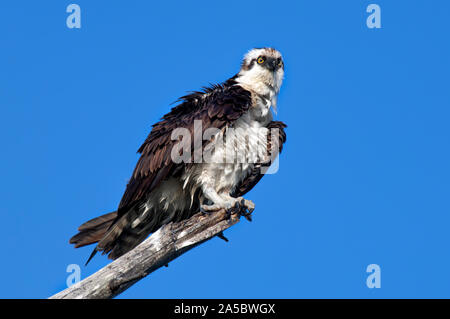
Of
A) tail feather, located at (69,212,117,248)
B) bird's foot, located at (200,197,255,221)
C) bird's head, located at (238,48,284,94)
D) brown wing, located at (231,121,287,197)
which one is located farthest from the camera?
→ bird's head, located at (238,48,284,94)

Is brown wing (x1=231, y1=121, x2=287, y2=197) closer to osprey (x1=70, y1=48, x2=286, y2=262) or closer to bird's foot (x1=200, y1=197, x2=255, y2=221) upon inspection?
osprey (x1=70, y1=48, x2=286, y2=262)

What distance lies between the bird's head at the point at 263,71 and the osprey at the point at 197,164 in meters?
0.02

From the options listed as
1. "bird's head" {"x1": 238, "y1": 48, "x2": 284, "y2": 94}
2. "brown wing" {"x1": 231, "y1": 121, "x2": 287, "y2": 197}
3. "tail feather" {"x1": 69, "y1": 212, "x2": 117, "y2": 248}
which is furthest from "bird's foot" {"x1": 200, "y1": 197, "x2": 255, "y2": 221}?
"bird's head" {"x1": 238, "y1": 48, "x2": 284, "y2": 94}

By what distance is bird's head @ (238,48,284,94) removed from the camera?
8883mm

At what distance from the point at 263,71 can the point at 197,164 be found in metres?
1.92

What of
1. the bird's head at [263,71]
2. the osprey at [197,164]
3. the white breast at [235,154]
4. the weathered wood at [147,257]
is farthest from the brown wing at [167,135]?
the weathered wood at [147,257]

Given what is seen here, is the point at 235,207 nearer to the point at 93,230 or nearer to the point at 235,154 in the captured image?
the point at 235,154

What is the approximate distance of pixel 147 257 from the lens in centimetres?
647

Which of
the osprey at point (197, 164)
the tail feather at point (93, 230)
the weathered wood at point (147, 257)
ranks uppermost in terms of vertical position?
the osprey at point (197, 164)

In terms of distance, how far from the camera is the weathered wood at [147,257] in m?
6.10

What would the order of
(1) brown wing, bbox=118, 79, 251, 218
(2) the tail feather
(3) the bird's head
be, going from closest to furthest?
(1) brown wing, bbox=118, 79, 251, 218 < (2) the tail feather < (3) the bird's head

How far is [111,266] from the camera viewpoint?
6285 millimetres

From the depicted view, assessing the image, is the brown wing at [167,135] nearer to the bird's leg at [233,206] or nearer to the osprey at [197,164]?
the osprey at [197,164]
